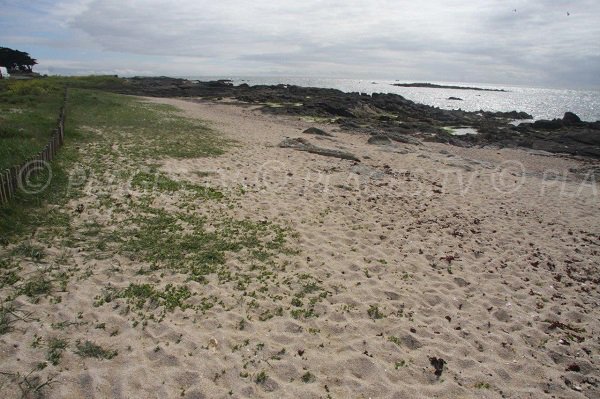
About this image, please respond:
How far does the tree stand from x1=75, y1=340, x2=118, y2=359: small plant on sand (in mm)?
80966

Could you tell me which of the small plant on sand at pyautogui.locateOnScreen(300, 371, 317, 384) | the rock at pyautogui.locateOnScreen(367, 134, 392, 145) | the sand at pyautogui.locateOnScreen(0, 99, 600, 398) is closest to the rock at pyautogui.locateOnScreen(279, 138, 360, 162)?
the sand at pyautogui.locateOnScreen(0, 99, 600, 398)

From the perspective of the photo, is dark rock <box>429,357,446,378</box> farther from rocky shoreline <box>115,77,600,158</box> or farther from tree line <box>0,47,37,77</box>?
tree line <box>0,47,37,77</box>

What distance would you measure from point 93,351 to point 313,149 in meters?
14.6

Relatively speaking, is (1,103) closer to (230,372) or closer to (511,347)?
(230,372)

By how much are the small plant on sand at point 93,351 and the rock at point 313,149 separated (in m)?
13.9

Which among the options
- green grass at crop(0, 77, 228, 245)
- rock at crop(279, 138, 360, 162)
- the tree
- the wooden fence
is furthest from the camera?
the tree

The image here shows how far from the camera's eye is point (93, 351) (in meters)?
4.73

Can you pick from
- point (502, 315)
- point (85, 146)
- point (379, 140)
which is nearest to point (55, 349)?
point (502, 315)

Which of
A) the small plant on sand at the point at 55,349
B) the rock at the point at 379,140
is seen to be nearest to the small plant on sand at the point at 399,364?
the small plant on sand at the point at 55,349

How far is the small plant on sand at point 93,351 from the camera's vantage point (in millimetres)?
4672

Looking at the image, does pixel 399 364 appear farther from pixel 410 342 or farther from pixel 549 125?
pixel 549 125

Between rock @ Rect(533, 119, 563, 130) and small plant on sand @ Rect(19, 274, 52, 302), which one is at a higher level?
rock @ Rect(533, 119, 563, 130)

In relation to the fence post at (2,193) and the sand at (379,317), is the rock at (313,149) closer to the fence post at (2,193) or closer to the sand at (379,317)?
the sand at (379,317)

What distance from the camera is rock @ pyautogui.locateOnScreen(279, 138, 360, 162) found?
1761cm
